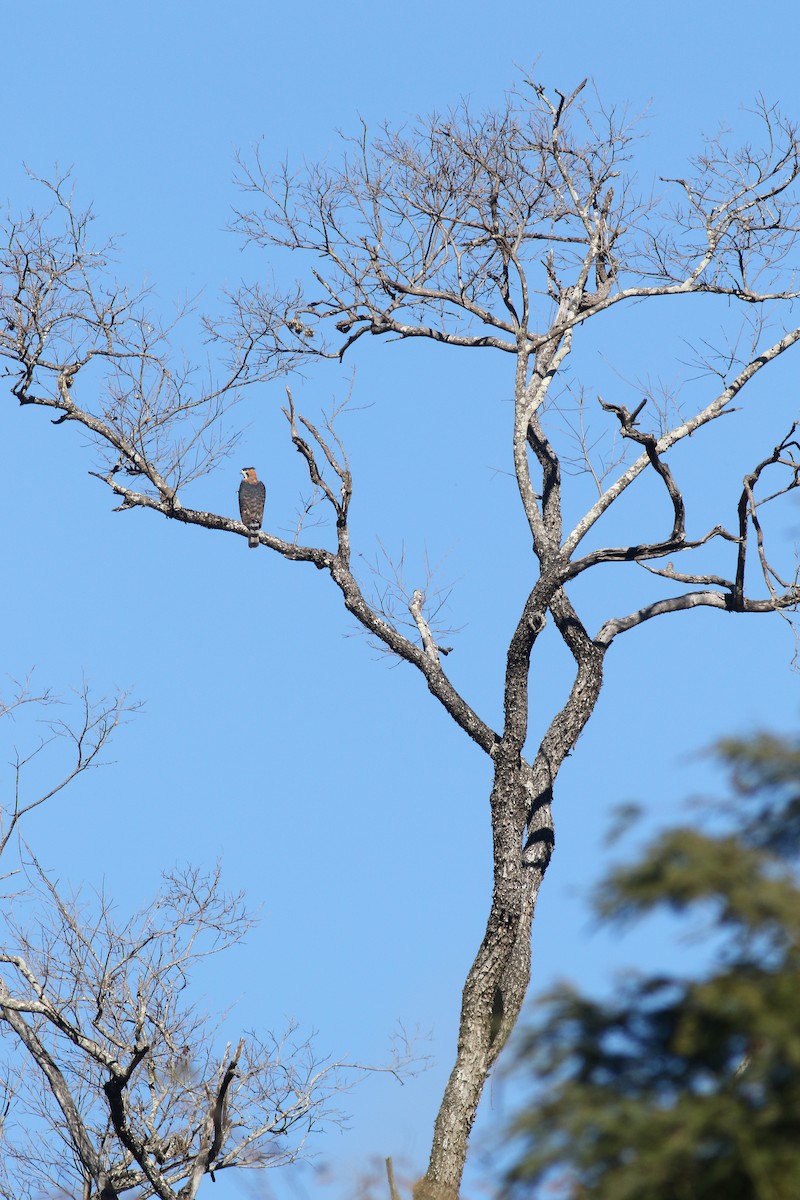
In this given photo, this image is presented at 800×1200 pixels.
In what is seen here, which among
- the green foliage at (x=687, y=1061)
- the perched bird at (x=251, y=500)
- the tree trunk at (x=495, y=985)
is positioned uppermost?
the perched bird at (x=251, y=500)

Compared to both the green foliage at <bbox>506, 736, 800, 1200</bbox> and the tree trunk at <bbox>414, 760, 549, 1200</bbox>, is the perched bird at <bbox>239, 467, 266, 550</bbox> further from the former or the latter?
the green foliage at <bbox>506, 736, 800, 1200</bbox>

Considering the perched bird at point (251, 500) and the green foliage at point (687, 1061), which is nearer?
the green foliage at point (687, 1061)

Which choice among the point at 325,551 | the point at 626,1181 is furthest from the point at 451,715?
the point at 626,1181

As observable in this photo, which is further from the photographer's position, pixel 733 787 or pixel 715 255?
pixel 715 255

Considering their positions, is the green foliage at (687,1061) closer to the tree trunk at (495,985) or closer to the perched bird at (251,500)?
the tree trunk at (495,985)

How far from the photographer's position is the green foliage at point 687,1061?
3.72 metres

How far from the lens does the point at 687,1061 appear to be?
3.95 meters

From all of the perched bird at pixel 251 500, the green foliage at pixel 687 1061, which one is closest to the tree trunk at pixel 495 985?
the perched bird at pixel 251 500

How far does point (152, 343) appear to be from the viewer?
12.0m

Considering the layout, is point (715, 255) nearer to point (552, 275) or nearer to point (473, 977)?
point (552, 275)

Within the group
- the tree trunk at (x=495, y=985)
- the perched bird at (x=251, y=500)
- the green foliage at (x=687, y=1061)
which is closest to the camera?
the green foliage at (x=687, y=1061)

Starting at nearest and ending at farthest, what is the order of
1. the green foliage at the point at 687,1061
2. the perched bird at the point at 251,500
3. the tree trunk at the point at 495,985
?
the green foliage at the point at 687,1061 → the tree trunk at the point at 495,985 → the perched bird at the point at 251,500

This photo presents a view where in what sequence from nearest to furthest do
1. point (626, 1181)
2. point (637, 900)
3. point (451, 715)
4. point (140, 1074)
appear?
1. point (626, 1181)
2. point (637, 900)
3. point (140, 1074)
4. point (451, 715)

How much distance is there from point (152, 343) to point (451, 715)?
12.9 ft
